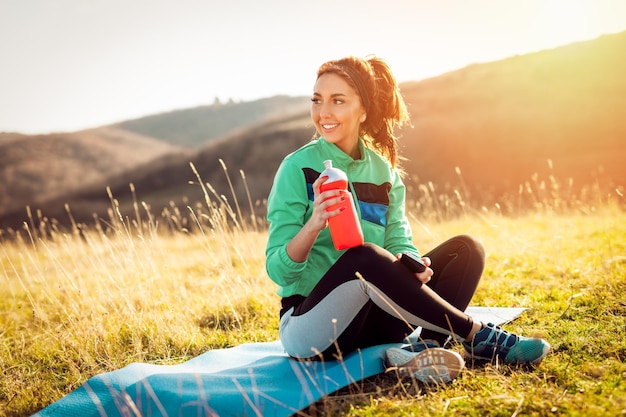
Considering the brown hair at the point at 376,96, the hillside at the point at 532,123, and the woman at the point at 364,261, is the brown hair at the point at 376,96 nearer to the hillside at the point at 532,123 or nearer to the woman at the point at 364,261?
the woman at the point at 364,261

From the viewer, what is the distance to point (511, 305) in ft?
15.6

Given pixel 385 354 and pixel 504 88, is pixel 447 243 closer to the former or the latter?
pixel 385 354

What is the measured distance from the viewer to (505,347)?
3.16 meters

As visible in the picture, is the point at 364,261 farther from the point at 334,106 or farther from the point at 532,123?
the point at 532,123

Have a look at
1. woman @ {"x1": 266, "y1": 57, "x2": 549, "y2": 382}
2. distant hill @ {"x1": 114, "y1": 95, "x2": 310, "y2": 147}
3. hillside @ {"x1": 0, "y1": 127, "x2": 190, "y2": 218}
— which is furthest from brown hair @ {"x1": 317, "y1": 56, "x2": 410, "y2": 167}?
distant hill @ {"x1": 114, "y1": 95, "x2": 310, "y2": 147}

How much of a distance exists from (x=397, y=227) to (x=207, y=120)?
241ft

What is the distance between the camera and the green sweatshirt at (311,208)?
3162 millimetres

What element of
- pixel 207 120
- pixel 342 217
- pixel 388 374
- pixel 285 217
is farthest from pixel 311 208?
pixel 207 120

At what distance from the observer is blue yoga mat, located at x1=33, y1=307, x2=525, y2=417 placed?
9.57 feet

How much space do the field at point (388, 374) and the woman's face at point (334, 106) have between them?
1507 millimetres

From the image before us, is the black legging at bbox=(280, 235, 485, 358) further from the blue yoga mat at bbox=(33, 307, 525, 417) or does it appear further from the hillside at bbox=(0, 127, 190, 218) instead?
the hillside at bbox=(0, 127, 190, 218)

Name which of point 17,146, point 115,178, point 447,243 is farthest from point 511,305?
point 17,146

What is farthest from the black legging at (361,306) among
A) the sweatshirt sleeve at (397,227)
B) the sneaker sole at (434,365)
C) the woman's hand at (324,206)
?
the sweatshirt sleeve at (397,227)

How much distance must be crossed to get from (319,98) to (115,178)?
40.1 m
